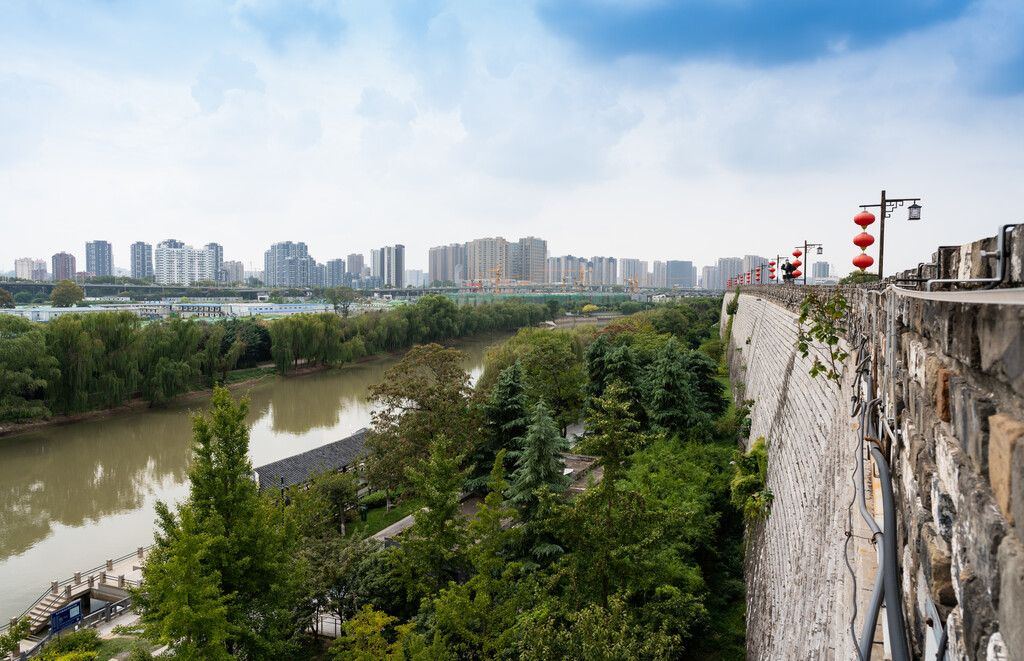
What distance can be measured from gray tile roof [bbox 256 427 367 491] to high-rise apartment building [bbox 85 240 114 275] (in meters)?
107

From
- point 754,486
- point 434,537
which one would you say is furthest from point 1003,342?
point 754,486

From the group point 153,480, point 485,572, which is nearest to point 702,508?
point 485,572

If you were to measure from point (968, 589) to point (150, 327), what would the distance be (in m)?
29.3

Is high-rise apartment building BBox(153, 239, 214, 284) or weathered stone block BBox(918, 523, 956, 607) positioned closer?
weathered stone block BBox(918, 523, 956, 607)

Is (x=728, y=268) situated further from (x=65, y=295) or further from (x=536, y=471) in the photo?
(x=536, y=471)

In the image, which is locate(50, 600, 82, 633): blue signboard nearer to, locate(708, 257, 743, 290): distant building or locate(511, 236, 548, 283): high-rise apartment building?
locate(511, 236, 548, 283): high-rise apartment building

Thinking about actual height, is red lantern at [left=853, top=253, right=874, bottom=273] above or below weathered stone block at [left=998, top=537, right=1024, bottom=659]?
above

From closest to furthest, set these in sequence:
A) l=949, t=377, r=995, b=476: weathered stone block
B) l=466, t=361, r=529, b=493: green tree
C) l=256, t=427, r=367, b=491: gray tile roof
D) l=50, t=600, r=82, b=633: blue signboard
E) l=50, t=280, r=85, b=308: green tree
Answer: l=949, t=377, r=995, b=476: weathered stone block, l=50, t=600, r=82, b=633: blue signboard, l=256, t=427, r=367, b=491: gray tile roof, l=466, t=361, r=529, b=493: green tree, l=50, t=280, r=85, b=308: green tree

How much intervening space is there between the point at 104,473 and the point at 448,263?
118 m

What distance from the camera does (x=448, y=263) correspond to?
134 meters

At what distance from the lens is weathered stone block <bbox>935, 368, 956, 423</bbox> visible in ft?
5.61

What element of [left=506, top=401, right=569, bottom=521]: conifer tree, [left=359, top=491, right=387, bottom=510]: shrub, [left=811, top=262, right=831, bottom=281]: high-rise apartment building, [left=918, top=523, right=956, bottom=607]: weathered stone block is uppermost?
[left=811, top=262, right=831, bottom=281]: high-rise apartment building

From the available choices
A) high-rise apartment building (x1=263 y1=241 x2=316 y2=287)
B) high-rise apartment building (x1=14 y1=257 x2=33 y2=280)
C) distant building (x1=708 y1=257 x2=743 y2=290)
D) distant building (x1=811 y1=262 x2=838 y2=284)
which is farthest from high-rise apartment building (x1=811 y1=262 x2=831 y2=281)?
high-rise apartment building (x1=14 y1=257 x2=33 y2=280)

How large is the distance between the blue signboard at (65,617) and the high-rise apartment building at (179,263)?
109590 millimetres
